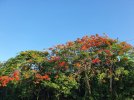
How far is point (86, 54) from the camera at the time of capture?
1881cm

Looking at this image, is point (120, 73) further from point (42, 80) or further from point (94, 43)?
point (42, 80)

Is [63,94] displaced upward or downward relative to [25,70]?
downward

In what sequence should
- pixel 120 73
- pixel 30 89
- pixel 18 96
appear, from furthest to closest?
pixel 18 96, pixel 30 89, pixel 120 73

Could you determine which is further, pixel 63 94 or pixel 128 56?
pixel 63 94

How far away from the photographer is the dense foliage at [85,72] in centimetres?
1895

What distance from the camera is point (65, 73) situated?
20125 mm

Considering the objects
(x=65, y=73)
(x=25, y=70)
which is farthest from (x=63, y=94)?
(x=25, y=70)

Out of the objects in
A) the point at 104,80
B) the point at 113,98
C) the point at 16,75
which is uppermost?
the point at 16,75

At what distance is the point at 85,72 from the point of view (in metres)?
19.3

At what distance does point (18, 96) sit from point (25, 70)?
2520 mm

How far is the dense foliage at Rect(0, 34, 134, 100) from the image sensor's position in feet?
62.2

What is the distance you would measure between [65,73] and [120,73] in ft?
13.0

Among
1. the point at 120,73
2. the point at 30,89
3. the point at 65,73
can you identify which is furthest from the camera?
the point at 30,89

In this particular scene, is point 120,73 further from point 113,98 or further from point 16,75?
point 16,75
